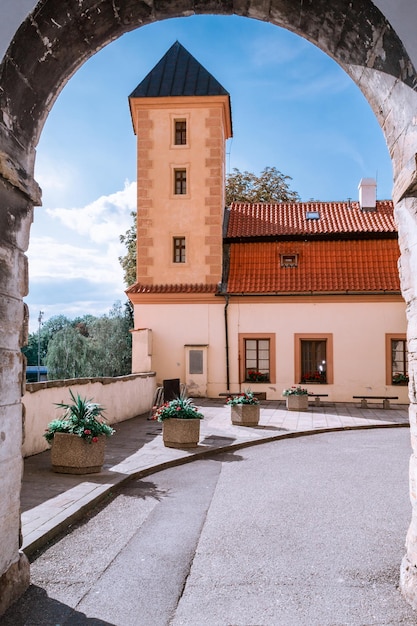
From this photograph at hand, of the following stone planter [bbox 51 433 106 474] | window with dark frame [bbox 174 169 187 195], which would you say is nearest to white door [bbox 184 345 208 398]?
window with dark frame [bbox 174 169 187 195]

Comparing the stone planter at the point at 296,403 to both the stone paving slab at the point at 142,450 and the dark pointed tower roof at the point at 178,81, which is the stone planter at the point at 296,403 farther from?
the dark pointed tower roof at the point at 178,81

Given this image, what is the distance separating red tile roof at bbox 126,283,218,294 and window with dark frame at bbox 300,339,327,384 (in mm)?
4524

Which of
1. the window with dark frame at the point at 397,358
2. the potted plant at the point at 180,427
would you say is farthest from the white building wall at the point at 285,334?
the potted plant at the point at 180,427

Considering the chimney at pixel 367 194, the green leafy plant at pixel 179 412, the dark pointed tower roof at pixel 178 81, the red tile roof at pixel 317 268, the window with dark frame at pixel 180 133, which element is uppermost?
the dark pointed tower roof at pixel 178 81

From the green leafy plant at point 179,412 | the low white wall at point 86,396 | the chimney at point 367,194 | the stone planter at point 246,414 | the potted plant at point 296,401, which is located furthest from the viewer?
the chimney at point 367,194

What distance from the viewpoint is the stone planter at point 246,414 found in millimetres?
15039

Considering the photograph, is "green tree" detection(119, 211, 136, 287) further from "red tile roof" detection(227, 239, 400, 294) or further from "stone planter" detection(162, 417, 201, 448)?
"stone planter" detection(162, 417, 201, 448)

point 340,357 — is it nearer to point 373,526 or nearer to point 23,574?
point 373,526

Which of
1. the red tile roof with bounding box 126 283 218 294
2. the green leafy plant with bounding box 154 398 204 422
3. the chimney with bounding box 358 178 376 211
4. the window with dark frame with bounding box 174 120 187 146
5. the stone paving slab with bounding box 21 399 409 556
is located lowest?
the stone paving slab with bounding box 21 399 409 556

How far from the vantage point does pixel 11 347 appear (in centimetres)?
435

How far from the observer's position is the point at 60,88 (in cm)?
484

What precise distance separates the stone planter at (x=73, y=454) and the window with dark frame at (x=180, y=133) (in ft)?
62.4

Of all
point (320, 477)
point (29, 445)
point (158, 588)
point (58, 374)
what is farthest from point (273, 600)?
point (58, 374)

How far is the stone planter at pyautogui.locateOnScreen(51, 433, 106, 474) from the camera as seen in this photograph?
844 cm
